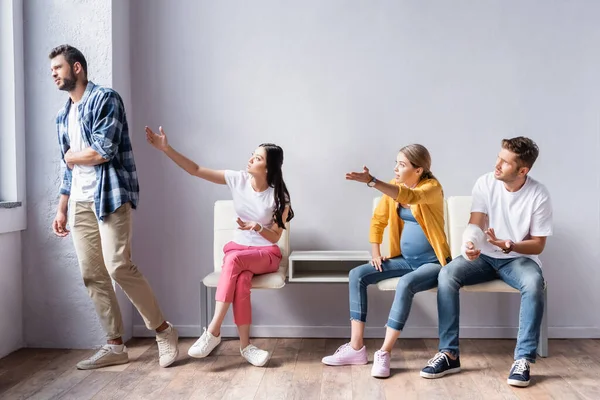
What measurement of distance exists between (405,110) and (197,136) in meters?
1.19

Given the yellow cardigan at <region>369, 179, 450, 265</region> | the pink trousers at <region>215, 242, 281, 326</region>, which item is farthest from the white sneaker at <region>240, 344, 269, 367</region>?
the yellow cardigan at <region>369, 179, 450, 265</region>

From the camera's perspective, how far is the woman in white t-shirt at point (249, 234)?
305 cm

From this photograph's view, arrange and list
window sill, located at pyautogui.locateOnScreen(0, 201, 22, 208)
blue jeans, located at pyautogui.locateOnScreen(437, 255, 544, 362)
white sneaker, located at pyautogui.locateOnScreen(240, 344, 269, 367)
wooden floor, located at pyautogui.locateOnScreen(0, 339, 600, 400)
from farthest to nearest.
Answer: window sill, located at pyautogui.locateOnScreen(0, 201, 22, 208), white sneaker, located at pyautogui.locateOnScreen(240, 344, 269, 367), blue jeans, located at pyautogui.locateOnScreen(437, 255, 544, 362), wooden floor, located at pyautogui.locateOnScreen(0, 339, 600, 400)

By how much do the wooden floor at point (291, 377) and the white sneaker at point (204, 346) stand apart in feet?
0.24

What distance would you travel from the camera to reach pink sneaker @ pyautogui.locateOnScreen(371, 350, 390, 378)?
285 centimetres

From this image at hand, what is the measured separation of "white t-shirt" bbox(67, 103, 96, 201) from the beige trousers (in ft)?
0.16

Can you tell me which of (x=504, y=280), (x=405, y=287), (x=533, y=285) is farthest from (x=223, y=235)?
Answer: (x=533, y=285)

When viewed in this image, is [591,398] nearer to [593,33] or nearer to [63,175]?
[593,33]

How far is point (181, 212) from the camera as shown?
3689mm

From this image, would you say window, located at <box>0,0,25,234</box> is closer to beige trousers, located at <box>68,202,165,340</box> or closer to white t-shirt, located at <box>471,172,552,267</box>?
beige trousers, located at <box>68,202,165,340</box>

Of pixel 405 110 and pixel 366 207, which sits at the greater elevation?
pixel 405 110

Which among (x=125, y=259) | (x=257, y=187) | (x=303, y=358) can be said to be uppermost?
(x=257, y=187)

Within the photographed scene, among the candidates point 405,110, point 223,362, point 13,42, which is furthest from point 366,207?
point 13,42

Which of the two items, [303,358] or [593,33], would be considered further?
[593,33]
